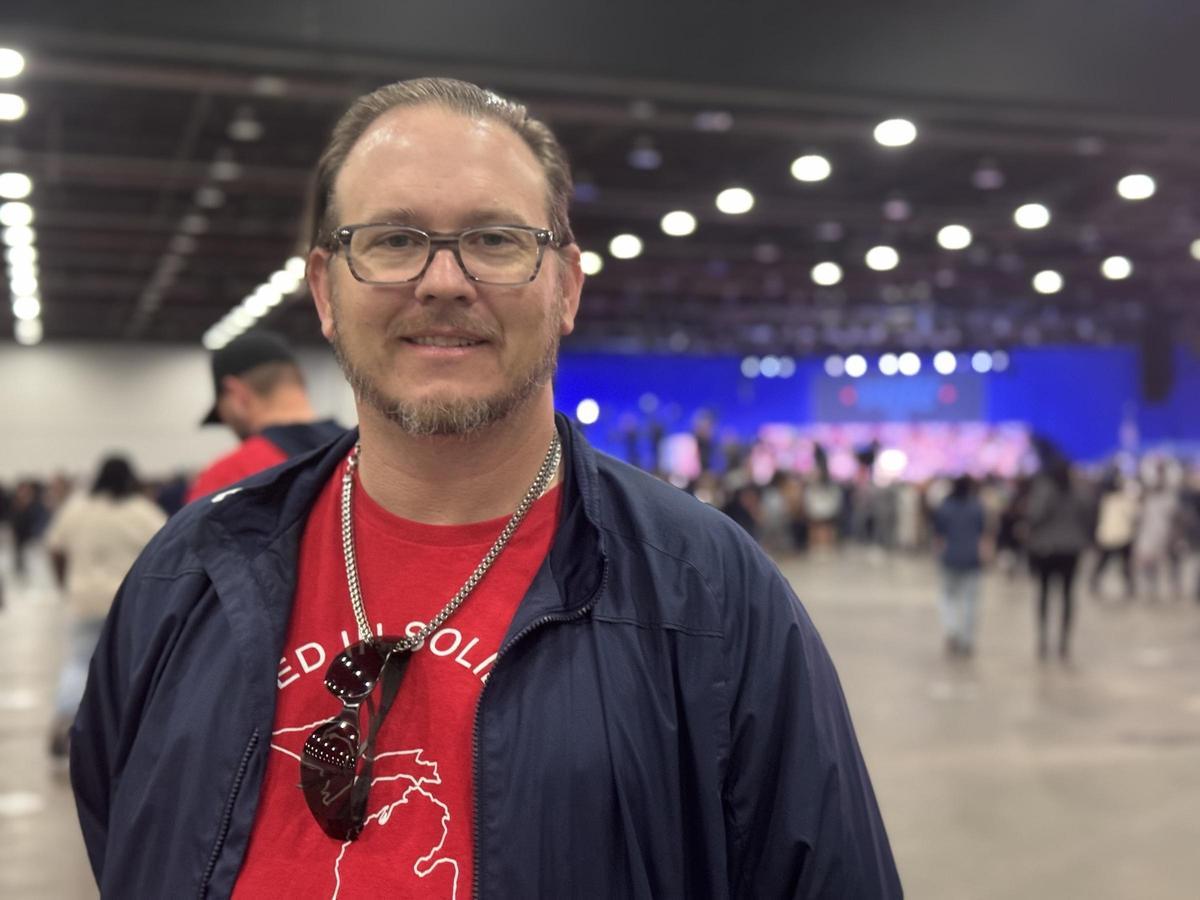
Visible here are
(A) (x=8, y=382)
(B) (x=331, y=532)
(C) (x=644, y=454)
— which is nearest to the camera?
(B) (x=331, y=532)

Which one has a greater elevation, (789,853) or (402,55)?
(402,55)

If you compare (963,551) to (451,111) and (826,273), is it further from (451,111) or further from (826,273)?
(826,273)

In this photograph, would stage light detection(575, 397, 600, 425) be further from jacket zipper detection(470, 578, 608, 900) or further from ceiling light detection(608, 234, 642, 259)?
jacket zipper detection(470, 578, 608, 900)

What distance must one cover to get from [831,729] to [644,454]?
22936 millimetres

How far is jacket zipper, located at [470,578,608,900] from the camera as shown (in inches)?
52.9

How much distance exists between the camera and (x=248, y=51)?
16.6 feet

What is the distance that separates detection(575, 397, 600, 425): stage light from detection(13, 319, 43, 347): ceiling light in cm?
1119

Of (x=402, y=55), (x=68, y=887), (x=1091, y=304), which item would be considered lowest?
(x=68, y=887)

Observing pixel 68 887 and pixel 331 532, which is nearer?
pixel 331 532

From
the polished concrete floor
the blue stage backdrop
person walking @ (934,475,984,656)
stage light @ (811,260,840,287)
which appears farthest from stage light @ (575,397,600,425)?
person walking @ (934,475,984,656)

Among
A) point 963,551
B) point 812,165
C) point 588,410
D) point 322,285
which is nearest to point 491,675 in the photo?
point 322,285

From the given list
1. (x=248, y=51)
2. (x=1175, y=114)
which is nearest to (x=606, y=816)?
(x=248, y=51)

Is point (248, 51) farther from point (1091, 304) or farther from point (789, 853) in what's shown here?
point (1091, 304)

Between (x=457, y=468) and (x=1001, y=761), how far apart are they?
5721 mm
